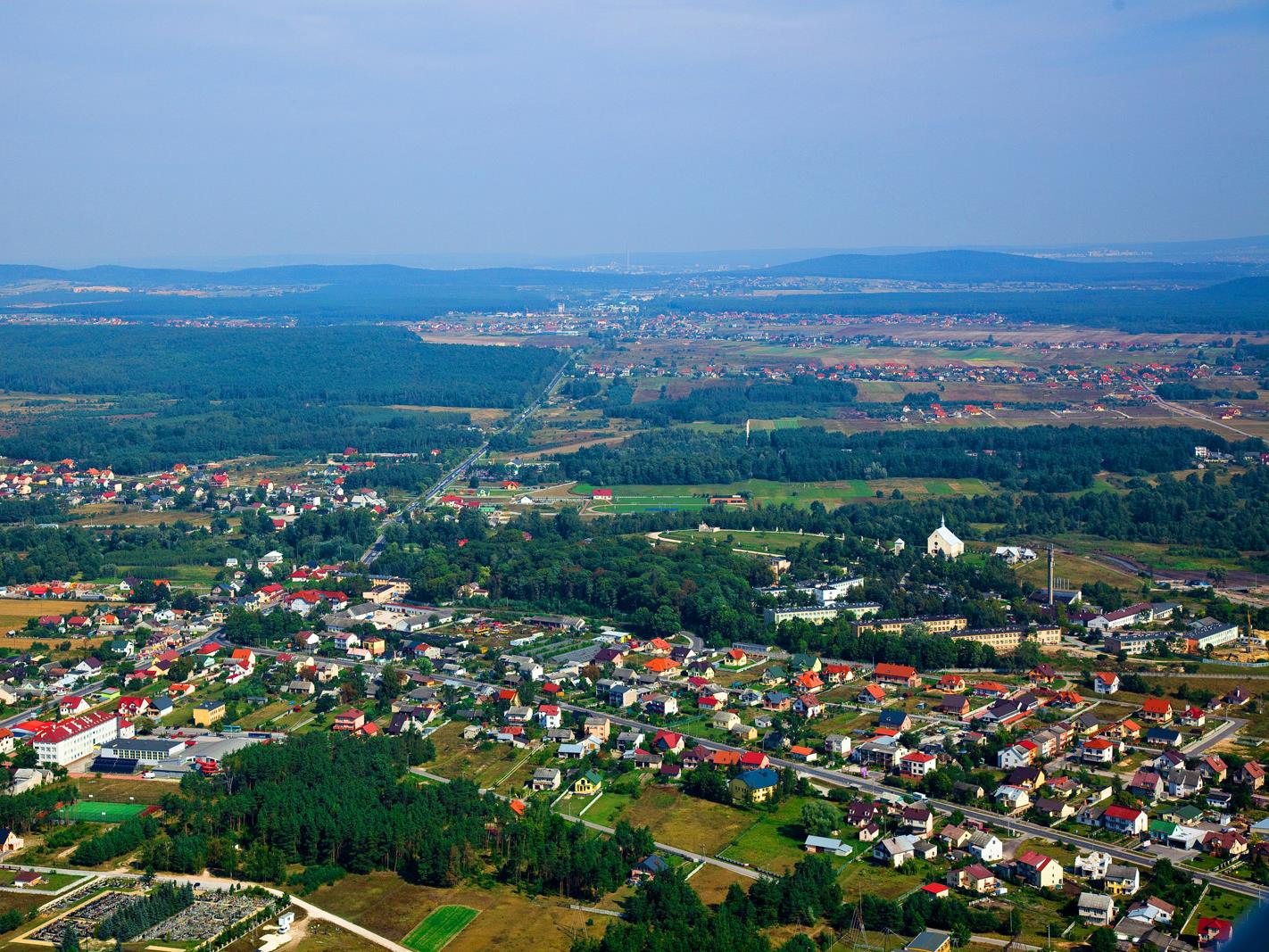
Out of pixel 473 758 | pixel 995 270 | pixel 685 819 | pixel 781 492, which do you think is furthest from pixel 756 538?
pixel 995 270

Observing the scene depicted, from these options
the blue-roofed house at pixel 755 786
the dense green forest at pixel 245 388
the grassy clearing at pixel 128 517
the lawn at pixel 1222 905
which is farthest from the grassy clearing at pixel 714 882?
the dense green forest at pixel 245 388

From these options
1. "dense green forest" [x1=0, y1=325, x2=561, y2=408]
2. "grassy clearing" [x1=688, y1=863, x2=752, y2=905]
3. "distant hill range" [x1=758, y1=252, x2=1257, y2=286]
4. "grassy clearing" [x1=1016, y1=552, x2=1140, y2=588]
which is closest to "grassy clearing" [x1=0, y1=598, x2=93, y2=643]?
"grassy clearing" [x1=688, y1=863, x2=752, y2=905]

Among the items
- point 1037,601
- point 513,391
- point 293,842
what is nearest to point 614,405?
point 513,391

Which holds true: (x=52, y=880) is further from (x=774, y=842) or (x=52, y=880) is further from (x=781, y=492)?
(x=781, y=492)

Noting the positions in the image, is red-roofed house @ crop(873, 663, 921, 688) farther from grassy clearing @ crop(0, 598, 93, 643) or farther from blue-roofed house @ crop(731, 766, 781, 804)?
grassy clearing @ crop(0, 598, 93, 643)

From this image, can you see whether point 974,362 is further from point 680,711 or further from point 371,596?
point 680,711
